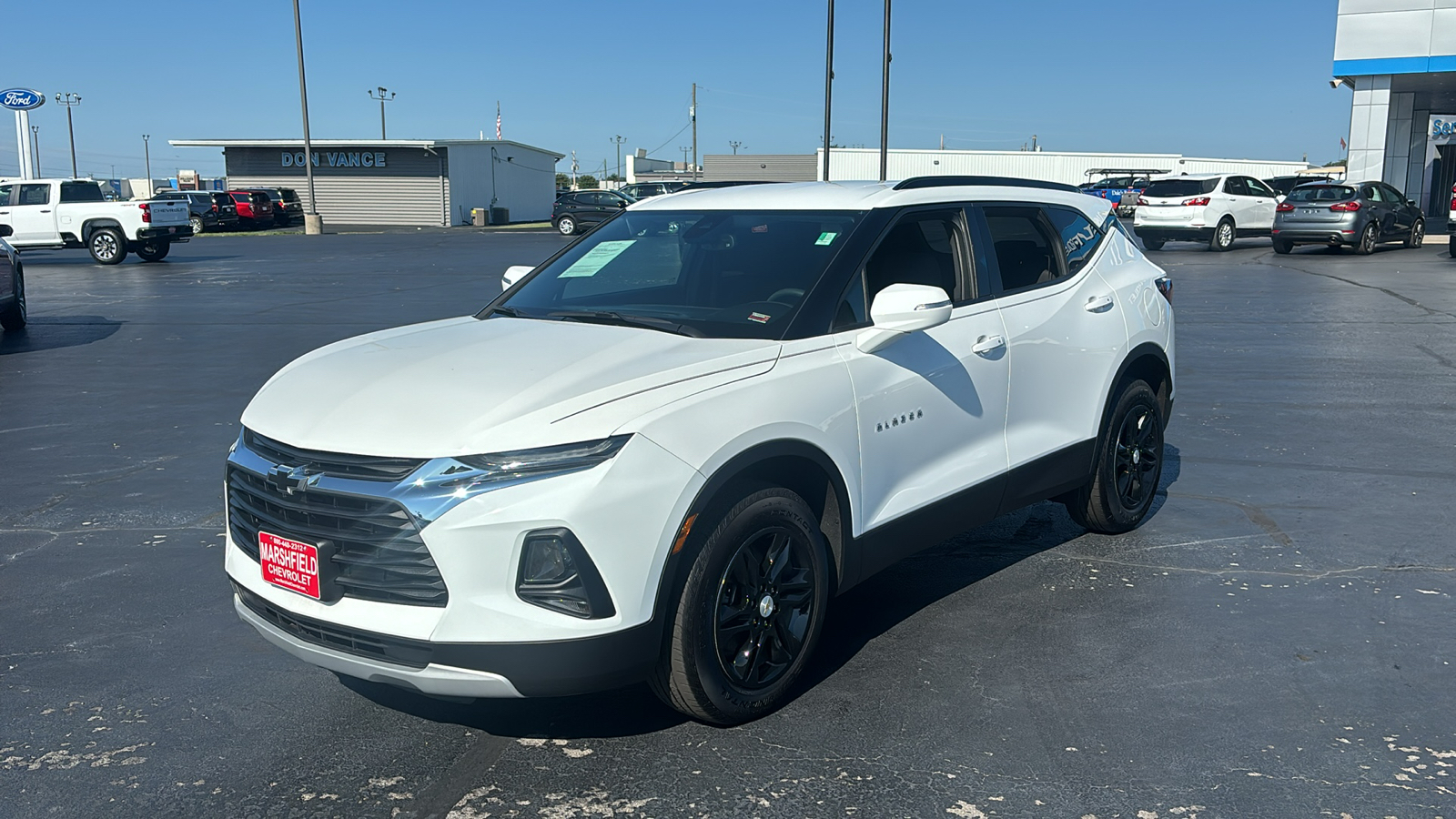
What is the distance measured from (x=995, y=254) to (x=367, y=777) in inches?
128

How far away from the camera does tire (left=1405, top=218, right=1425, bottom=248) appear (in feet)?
93.6

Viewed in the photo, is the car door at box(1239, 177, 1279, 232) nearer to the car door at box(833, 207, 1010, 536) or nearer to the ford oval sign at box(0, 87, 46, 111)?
the car door at box(833, 207, 1010, 536)

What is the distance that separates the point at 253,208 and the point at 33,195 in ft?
74.1

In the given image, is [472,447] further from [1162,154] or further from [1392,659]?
[1162,154]

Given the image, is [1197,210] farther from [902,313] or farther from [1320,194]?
[902,313]

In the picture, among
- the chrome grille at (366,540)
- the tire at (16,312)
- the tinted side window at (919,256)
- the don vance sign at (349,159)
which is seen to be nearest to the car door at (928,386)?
the tinted side window at (919,256)

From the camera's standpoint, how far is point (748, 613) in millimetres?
3777

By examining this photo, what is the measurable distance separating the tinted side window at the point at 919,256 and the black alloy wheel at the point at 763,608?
1070mm

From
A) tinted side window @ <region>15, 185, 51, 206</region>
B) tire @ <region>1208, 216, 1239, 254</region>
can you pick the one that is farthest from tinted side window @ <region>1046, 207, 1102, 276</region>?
tinted side window @ <region>15, 185, 51, 206</region>

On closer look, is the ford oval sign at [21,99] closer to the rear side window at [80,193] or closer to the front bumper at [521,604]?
the rear side window at [80,193]

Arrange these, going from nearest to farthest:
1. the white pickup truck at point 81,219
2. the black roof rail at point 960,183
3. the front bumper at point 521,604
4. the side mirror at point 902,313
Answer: the front bumper at point 521,604 < the side mirror at point 902,313 < the black roof rail at point 960,183 < the white pickup truck at point 81,219

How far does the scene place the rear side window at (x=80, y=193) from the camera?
27.3 m

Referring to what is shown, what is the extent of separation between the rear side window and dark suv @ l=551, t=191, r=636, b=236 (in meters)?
16.9

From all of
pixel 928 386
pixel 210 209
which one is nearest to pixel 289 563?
pixel 928 386
